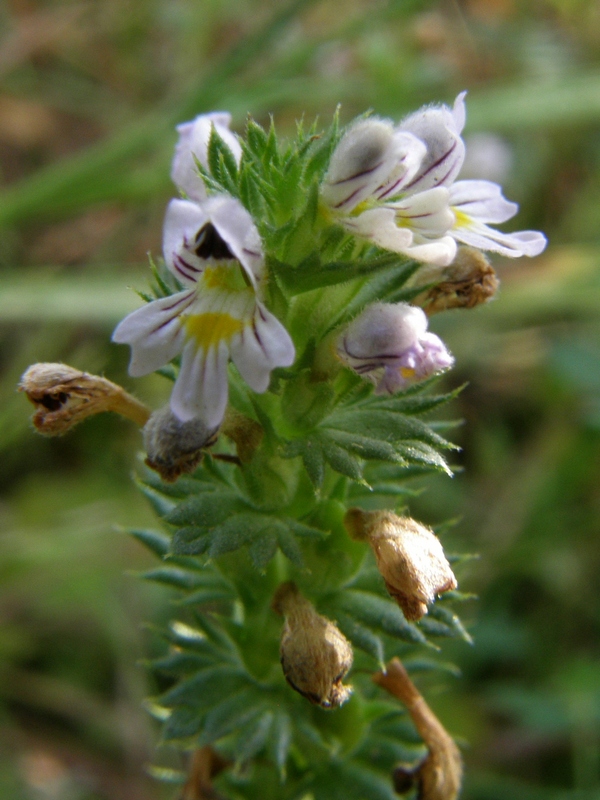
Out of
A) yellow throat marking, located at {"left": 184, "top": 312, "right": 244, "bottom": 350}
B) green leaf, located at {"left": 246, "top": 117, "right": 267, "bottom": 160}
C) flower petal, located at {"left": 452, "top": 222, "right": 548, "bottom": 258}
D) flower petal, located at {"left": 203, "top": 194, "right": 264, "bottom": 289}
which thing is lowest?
flower petal, located at {"left": 452, "top": 222, "right": 548, "bottom": 258}

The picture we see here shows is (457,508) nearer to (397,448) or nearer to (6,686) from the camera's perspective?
(6,686)

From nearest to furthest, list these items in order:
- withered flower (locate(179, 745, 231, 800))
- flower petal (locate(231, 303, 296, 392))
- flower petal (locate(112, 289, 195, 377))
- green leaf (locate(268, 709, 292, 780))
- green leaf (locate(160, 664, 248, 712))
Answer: flower petal (locate(231, 303, 296, 392))
flower petal (locate(112, 289, 195, 377))
green leaf (locate(268, 709, 292, 780))
green leaf (locate(160, 664, 248, 712))
withered flower (locate(179, 745, 231, 800))

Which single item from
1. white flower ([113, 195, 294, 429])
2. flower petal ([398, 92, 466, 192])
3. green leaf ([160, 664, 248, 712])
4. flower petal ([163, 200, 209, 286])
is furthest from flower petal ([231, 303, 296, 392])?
green leaf ([160, 664, 248, 712])

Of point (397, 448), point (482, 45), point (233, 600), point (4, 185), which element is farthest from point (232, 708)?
point (482, 45)

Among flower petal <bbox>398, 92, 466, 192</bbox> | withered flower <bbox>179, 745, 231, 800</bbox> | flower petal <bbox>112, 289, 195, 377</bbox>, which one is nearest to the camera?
flower petal <bbox>112, 289, 195, 377</bbox>

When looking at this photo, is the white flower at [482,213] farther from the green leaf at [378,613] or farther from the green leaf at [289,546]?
the green leaf at [378,613]

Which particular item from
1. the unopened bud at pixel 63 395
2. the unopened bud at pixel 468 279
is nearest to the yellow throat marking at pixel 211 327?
the unopened bud at pixel 63 395

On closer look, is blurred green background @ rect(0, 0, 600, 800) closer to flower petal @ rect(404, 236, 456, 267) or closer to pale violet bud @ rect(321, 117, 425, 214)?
pale violet bud @ rect(321, 117, 425, 214)
